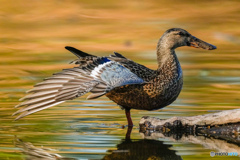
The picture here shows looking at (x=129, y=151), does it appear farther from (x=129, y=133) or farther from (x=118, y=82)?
(x=118, y=82)

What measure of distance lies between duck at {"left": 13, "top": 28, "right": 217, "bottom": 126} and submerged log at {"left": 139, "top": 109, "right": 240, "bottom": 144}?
432mm

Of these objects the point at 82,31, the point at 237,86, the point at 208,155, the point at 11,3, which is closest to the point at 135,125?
the point at 208,155

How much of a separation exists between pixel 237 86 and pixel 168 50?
2.64 meters

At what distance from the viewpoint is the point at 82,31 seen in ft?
60.7

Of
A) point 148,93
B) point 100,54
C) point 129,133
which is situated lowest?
point 129,133

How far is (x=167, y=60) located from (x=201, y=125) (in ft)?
4.86

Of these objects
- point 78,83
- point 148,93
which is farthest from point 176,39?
point 78,83

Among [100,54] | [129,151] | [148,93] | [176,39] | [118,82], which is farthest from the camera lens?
[100,54]

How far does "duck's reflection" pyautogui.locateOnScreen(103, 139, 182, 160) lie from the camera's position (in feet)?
24.5

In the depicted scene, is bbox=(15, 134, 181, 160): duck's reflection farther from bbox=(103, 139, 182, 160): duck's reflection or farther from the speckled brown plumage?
the speckled brown plumage

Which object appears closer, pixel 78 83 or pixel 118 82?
pixel 78 83

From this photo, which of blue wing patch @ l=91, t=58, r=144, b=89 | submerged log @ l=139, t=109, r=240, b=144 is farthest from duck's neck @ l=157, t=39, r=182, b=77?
submerged log @ l=139, t=109, r=240, b=144

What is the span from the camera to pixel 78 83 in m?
8.45

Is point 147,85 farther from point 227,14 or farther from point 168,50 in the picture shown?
point 227,14
